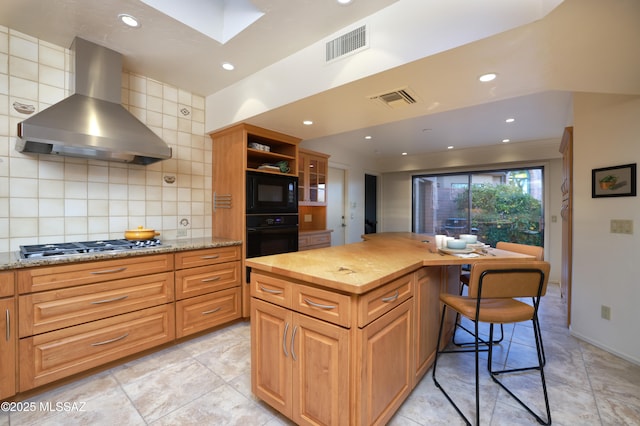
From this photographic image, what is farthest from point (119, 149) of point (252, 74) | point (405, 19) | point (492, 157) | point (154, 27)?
point (492, 157)

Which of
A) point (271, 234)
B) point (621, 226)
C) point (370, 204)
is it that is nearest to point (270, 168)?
point (271, 234)

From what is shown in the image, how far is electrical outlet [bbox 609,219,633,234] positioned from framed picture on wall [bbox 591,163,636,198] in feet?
0.72

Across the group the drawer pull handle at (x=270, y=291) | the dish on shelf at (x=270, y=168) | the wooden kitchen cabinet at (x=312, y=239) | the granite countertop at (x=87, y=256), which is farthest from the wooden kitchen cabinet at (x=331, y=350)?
the wooden kitchen cabinet at (x=312, y=239)

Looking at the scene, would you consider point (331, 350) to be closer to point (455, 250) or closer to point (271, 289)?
point (271, 289)

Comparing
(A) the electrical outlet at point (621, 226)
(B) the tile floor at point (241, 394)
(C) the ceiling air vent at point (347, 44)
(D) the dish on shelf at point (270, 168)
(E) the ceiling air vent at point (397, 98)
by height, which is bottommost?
(B) the tile floor at point (241, 394)

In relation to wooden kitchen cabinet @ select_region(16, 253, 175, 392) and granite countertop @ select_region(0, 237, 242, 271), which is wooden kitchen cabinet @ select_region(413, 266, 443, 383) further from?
wooden kitchen cabinet @ select_region(16, 253, 175, 392)

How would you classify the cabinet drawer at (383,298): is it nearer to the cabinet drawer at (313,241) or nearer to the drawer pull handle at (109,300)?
the drawer pull handle at (109,300)

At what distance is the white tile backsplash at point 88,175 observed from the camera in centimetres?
202

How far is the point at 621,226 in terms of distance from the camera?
7.34 feet

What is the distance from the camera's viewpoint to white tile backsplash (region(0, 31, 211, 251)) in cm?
202

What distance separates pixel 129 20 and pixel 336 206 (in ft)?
12.9

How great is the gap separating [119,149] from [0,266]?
99 centimetres

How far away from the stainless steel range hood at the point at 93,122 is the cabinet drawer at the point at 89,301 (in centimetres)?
101

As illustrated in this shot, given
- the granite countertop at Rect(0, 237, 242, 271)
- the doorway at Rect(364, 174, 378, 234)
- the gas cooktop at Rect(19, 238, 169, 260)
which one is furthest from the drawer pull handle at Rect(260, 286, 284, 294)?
the doorway at Rect(364, 174, 378, 234)
